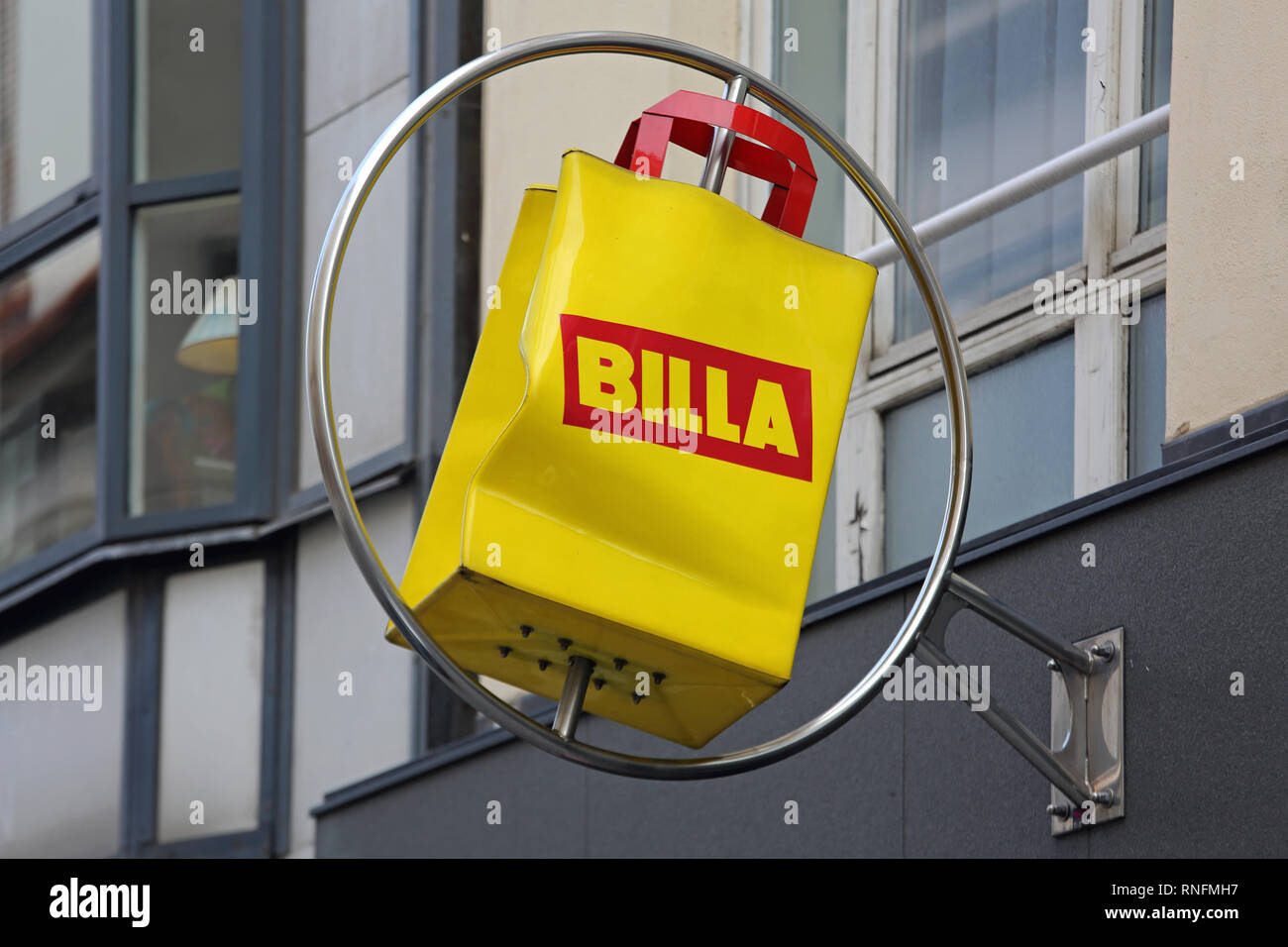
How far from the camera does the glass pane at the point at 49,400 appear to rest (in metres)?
9.55

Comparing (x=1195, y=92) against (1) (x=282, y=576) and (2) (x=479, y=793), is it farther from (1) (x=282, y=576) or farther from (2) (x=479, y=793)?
(1) (x=282, y=576)

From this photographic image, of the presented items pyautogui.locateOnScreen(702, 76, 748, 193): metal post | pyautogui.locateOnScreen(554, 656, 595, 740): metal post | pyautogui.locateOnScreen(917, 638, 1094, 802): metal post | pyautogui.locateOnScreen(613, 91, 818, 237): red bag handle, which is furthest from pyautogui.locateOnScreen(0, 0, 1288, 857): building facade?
pyautogui.locateOnScreen(554, 656, 595, 740): metal post

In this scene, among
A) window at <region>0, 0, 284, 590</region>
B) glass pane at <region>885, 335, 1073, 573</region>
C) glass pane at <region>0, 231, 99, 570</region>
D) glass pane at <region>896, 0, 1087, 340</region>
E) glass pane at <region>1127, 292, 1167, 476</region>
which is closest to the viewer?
glass pane at <region>1127, 292, 1167, 476</region>

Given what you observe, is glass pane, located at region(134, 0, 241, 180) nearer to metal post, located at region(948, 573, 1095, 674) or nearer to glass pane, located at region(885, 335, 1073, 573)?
glass pane, located at region(885, 335, 1073, 573)

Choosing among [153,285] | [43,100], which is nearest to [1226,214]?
[153,285]

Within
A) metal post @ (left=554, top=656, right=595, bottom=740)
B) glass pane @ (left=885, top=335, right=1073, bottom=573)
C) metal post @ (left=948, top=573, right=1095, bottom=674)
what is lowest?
metal post @ (left=554, top=656, right=595, bottom=740)

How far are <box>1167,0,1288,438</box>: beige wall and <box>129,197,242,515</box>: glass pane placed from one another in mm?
5599

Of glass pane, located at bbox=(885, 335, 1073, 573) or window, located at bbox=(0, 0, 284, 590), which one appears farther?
window, located at bbox=(0, 0, 284, 590)

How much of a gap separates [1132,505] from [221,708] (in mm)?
5710

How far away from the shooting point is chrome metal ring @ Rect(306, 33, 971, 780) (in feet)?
8.71

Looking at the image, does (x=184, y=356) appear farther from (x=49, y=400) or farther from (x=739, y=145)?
(x=739, y=145)

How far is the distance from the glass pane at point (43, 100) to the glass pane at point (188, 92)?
0.50 m

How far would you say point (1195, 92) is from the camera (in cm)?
395

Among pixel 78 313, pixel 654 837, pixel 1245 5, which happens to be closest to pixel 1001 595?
pixel 1245 5
